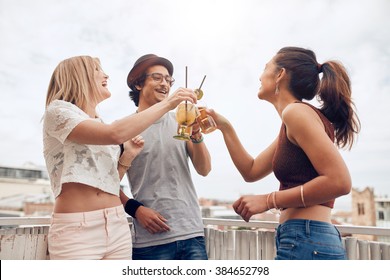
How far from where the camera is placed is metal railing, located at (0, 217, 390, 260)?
121 centimetres

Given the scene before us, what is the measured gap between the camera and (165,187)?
1.32 metres

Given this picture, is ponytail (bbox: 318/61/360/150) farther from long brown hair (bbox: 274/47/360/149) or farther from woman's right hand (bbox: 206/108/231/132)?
woman's right hand (bbox: 206/108/231/132)

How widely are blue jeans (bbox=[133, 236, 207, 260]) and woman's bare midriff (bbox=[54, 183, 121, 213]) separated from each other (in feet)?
1.13

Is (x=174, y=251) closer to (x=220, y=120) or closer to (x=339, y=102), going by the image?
(x=220, y=120)

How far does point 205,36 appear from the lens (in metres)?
1.79

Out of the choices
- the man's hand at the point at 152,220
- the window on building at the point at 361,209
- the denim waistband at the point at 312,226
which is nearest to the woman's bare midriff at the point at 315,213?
the denim waistband at the point at 312,226

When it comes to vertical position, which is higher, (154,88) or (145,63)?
(145,63)

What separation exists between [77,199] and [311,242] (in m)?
0.64

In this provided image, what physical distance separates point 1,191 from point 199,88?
28.9m

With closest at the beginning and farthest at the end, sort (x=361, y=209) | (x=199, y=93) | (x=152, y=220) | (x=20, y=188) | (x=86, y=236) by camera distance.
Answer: (x=86, y=236), (x=152, y=220), (x=199, y=93), (x=20, y=188), (x=361, y=209)

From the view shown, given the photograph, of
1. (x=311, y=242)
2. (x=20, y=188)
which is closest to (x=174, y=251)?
(x=311, y=242)

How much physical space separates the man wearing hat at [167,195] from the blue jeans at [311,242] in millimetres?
453

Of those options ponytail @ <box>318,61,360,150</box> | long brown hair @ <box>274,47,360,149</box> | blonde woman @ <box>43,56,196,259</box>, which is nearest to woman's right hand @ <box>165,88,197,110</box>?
blonde woman @ <box>43,56,196,259</box>

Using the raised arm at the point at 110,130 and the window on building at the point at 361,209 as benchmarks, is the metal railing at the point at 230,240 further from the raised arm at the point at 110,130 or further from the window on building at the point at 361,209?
the window on building at the point at 361,209
